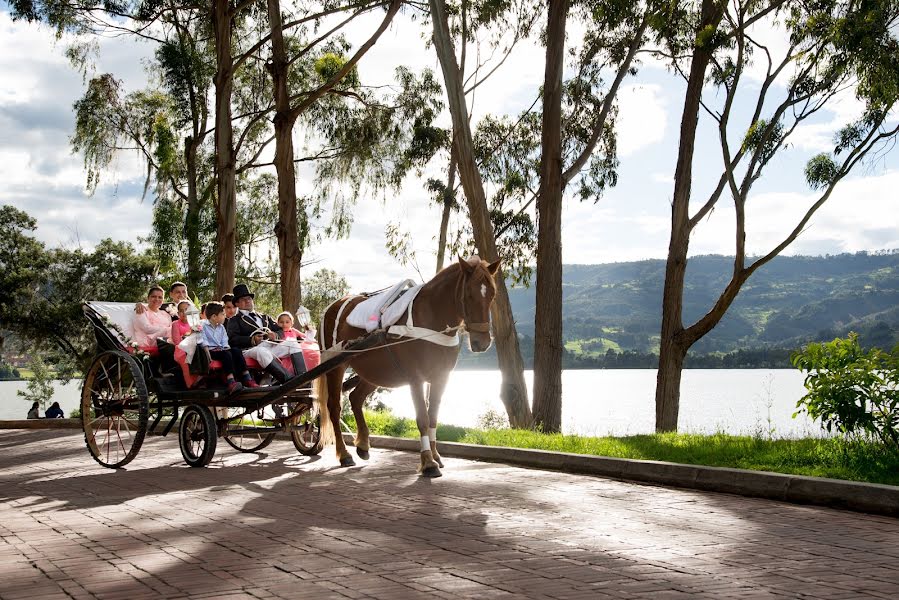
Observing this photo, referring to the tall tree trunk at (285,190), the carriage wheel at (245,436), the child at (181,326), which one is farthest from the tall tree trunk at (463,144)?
the child at (181,326)

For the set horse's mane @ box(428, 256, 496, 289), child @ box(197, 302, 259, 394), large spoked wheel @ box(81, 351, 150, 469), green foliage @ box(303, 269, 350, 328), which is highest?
green foliage @ box(303, 269, 350, 328)

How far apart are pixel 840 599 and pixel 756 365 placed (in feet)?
402

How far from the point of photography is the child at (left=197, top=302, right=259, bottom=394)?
11.0m

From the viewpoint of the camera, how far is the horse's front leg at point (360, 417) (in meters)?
11.6

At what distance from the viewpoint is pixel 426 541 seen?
6227 mm

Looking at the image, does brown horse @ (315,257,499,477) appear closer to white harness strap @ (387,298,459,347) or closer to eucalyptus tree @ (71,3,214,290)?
white harness strap @ (387,298,459,347)

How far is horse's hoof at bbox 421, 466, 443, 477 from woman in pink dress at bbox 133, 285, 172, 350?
383 centimetres

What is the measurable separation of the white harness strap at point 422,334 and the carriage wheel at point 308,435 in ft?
8.59

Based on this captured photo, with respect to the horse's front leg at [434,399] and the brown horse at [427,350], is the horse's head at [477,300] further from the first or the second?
the horse's front leg at [434,399]

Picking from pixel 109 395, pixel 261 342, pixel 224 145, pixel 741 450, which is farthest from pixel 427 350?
pixel 224 145

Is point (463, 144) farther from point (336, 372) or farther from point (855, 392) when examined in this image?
point (855, 392)

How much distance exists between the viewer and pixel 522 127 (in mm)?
30031

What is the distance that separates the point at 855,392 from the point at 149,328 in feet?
25.9

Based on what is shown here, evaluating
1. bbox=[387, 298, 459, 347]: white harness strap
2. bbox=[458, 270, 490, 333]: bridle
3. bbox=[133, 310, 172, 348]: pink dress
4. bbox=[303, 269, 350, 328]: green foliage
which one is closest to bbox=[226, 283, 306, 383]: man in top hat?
bbox=[133, 310, 172, 348]: pink dress
